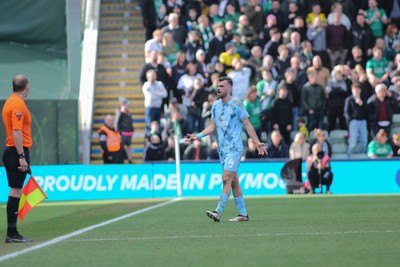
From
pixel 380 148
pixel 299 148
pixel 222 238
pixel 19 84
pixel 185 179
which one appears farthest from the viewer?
pixel 380 148

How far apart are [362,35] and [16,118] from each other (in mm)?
18705

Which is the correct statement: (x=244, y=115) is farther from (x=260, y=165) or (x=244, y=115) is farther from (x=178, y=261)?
(x=260, y=165)

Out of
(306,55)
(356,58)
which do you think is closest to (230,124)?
(306,55)

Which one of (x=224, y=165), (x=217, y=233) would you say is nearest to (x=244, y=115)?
(x=224, y=165)

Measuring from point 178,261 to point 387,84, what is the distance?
20229 millimetres

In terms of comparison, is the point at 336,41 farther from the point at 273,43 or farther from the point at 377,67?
the point at 273,43

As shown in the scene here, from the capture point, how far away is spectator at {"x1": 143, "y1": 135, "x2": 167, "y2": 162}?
2855 cm

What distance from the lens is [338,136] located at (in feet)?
97.5

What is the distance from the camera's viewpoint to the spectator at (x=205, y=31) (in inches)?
1174

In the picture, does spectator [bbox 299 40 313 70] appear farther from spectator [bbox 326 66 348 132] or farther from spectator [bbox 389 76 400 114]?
spectator [bbox 389 76 400 114]

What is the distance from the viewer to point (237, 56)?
29141 millimetres

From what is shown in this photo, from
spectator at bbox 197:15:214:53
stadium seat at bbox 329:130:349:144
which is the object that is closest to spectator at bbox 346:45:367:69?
stadium seat at bbox 329:130:349:144

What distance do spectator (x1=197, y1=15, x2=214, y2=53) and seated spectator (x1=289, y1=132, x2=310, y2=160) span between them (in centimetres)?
375

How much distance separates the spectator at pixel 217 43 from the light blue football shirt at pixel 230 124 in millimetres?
13165
